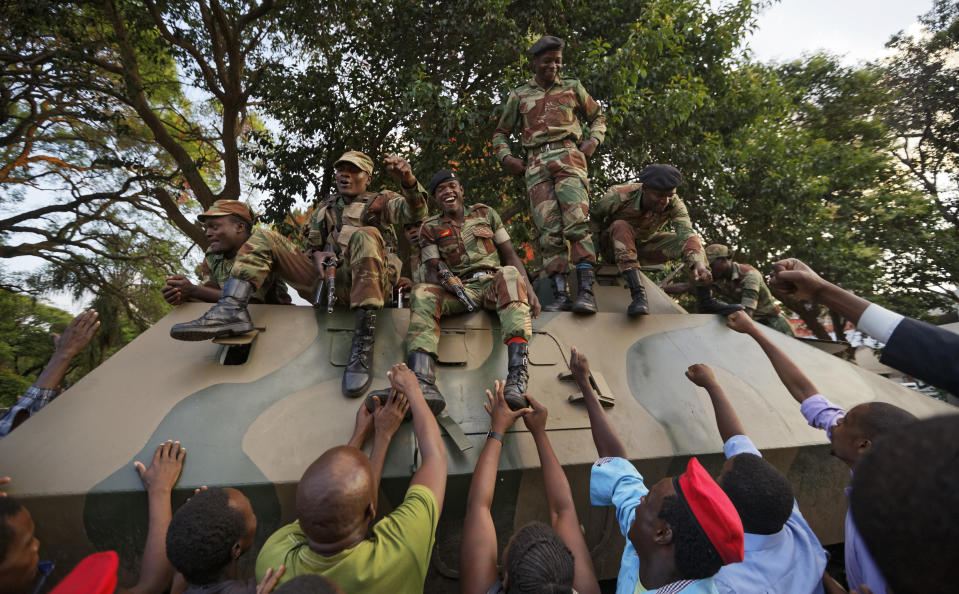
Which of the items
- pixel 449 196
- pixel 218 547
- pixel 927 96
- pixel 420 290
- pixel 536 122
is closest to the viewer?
pixel 218 547

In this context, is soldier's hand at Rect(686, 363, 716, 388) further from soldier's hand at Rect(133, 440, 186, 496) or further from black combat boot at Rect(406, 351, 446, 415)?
soldier's hand at Rect(133, 440, 186, 496)

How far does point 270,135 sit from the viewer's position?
820 cm

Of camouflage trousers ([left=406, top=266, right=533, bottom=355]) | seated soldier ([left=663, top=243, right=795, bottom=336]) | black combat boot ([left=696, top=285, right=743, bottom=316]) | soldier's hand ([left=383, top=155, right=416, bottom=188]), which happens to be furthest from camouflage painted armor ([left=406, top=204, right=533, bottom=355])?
seated soldier ([left=663, top=243, right=795, bottom=336])

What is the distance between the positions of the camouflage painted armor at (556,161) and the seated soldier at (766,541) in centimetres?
Answer: 227

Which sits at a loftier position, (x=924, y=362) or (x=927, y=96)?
(x=927, y=96)

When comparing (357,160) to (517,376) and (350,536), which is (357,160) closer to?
(517,376)

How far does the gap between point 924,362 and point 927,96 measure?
1507 cm

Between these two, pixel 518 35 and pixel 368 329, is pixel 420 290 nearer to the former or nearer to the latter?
pixel 368 329

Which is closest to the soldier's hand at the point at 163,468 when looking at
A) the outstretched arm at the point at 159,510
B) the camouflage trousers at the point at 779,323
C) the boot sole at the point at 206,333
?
the outstretched arm at the point at 159,510

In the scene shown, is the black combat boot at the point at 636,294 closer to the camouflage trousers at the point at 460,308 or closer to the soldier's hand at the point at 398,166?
the camouflage trousers at the point at 460,308

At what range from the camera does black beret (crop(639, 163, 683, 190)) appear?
3.91 meters

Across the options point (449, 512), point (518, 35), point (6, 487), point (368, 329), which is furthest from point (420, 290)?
point (518, 35)

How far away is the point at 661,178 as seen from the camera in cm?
391

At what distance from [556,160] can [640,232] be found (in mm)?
936
